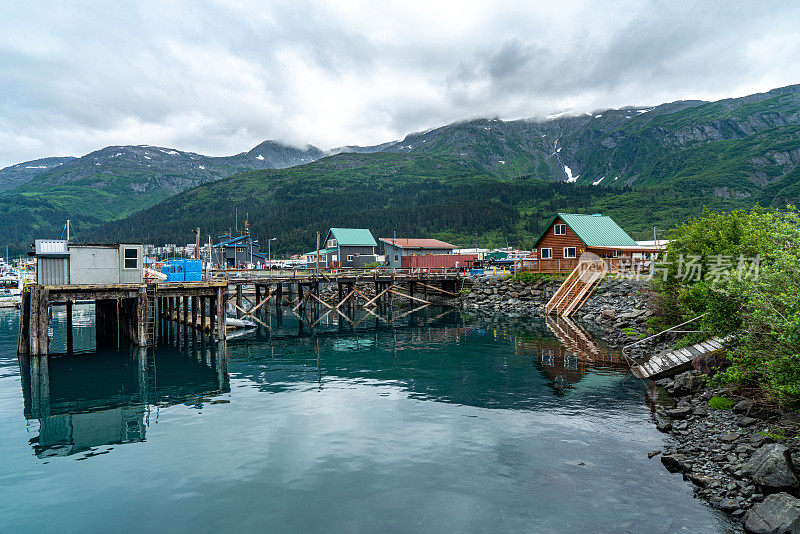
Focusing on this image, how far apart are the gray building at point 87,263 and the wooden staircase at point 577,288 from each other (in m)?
38.9

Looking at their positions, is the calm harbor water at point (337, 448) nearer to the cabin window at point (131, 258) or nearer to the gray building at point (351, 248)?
the cabin window at point (131, 258)

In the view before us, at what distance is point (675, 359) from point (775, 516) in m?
13.0

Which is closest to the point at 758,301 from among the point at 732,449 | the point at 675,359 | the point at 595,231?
the point at 732,449

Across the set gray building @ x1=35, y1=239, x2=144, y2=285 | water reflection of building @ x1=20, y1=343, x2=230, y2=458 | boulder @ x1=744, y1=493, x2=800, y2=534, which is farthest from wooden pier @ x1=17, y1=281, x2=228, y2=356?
boulder @ x1=744, y1=493, x2=800, y2=534

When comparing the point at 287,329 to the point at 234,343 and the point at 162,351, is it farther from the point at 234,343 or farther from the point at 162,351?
the point at 162,351

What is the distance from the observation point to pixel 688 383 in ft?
63.3

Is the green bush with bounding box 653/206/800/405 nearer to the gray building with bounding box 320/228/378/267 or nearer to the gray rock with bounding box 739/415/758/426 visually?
the gray rock with bounding box 739/415/758/426

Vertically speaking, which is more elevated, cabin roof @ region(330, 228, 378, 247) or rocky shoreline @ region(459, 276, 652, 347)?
cabin roof @ region(330, 228, 378, 247)

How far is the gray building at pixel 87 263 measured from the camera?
2931 centimetres

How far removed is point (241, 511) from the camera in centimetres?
1155

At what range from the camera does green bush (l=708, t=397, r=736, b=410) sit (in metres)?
16.2

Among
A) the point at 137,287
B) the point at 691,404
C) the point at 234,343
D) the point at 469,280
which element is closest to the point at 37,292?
the point at 137,287

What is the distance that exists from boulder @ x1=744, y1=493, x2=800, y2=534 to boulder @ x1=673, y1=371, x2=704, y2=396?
894 centimetres

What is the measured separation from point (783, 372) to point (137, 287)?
3372cm
